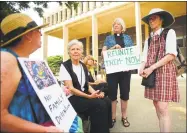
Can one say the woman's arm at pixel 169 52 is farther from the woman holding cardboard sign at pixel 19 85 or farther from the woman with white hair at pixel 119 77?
the woman holding cardboard sign at pixel 19 85

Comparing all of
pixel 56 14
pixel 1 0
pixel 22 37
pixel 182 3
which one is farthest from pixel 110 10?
pixel 22 37

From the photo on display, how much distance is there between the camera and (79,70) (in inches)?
129

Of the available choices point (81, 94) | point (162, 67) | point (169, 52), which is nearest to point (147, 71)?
point (162, 67)

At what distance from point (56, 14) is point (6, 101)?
102 feet

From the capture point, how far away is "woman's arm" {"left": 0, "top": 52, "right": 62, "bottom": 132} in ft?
4.00

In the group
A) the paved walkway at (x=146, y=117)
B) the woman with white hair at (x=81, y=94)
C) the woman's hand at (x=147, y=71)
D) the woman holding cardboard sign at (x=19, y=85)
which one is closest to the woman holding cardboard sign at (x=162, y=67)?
the woman's hand at (x=147, y=71)

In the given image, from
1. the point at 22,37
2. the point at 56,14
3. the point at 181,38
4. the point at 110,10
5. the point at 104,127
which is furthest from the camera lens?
the point at 56,14

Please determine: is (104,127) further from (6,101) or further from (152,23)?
(6,101)

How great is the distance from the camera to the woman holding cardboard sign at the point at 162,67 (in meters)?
3.03

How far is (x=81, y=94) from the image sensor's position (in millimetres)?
3127

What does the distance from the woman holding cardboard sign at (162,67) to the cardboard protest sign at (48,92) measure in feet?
5.61

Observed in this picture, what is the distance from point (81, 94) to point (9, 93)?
192cm

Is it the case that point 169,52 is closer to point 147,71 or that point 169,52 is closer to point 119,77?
point 147,71

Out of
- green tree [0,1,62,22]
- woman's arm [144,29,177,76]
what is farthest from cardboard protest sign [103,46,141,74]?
green tree [0,1,62,22]
